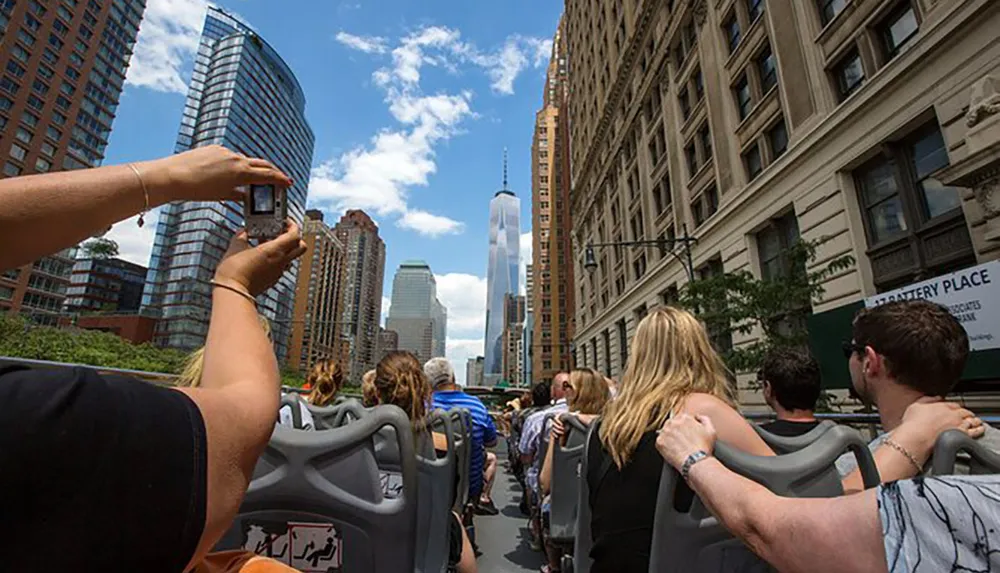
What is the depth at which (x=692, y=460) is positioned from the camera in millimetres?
1395

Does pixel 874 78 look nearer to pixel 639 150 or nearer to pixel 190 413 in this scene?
pixel 190 413

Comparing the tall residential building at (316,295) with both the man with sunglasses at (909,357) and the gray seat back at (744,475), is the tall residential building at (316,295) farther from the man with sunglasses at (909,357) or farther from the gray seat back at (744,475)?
the gray seat back at (744,475)

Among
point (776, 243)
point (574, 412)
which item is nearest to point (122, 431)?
point (574, 412)

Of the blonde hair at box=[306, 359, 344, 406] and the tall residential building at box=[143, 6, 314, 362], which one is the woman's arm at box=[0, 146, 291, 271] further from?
the tall residential building at box=[143, 6, 314, 362]

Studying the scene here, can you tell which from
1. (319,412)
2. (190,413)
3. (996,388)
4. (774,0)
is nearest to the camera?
(190,413)

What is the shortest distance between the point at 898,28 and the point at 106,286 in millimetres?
126625

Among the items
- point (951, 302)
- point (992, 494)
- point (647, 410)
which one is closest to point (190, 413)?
point (992, 494)

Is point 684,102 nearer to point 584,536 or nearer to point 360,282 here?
point 584,536

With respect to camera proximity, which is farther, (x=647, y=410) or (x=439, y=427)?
(x=439, y=427)

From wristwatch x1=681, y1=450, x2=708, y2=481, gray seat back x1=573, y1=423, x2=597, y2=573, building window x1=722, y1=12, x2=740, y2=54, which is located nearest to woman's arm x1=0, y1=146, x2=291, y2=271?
wristwatch x1=681, y1=450, x2=708, y2=481

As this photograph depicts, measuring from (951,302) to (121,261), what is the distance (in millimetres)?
130510

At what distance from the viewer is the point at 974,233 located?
8.64 metres

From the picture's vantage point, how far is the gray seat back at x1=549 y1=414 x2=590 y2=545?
393cm

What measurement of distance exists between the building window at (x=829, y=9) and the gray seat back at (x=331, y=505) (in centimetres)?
1647
